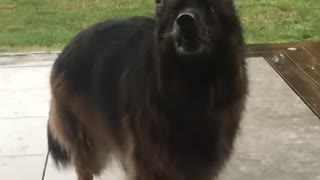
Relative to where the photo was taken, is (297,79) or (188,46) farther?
(297,79)

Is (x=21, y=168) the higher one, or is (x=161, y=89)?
(x=161, y=89)

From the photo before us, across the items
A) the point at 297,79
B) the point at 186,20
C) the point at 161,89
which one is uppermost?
the point at 186,20

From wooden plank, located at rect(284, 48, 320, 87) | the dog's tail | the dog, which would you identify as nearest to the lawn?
wooden plank, located at rect(284, 48, 320, 87)

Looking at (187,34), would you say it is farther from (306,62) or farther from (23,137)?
(306,62)

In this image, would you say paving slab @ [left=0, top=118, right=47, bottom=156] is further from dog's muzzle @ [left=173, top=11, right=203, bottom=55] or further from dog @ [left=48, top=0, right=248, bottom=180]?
dog's muzzle @ [left=173, top=11, right=203, bottom=55]

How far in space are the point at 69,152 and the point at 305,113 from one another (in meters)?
2.00

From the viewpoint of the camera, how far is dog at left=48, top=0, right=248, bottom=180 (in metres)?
2.77

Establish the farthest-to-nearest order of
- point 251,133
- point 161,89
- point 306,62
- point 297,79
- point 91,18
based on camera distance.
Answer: point 91,18
point 306,62
point 297,79
point 251,133
point 161,89

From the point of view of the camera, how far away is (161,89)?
289cm

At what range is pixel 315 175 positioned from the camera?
405cm

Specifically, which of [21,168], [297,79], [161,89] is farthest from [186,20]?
[297,79]

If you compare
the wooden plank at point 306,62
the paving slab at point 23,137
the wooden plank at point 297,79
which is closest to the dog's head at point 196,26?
the paving slab at point 23,137

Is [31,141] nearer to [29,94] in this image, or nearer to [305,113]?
[29,94]

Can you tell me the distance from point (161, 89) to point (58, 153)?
1200 millimetres
